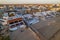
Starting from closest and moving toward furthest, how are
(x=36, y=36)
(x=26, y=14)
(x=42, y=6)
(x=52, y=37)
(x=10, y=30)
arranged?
(x=52, y=37), (x=36, y=36), (x=10, y=30), (x=26, y=14), (x=42, y=6)

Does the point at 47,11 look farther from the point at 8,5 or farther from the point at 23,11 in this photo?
the point at 8,5

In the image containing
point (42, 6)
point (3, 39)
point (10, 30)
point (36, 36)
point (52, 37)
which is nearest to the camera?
point (52, 37)

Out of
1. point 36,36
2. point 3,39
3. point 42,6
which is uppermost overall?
point 42,6

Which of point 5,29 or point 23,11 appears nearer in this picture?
point 5,29

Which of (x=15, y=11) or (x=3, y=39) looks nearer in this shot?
(x=3, y=39)

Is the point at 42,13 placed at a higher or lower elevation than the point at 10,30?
higher

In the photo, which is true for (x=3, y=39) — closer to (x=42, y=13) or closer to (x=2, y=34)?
(x=2, y=34)

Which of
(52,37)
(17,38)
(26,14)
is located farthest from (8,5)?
(52,37)

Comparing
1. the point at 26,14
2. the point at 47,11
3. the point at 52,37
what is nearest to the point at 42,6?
the point at 47,11

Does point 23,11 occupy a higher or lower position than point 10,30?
higher
